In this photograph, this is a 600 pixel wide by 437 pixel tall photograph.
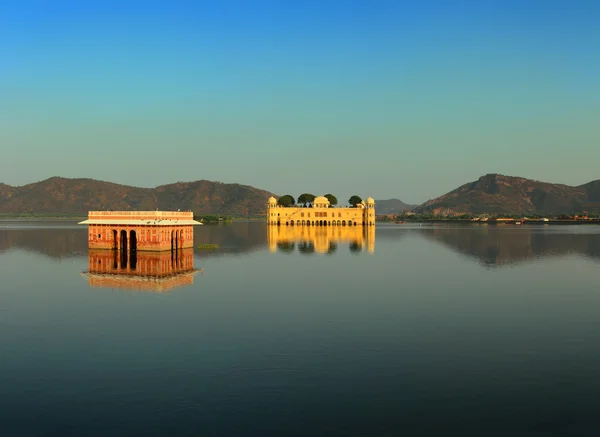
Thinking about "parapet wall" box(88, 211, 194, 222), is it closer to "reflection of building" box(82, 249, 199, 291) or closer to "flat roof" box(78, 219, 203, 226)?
"flat roof" box(78, 219, 203, 226)

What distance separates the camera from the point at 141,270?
175 ft

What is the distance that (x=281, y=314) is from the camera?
105 ft

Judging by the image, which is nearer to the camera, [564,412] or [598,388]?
[564,412]

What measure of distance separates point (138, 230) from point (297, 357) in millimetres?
54718

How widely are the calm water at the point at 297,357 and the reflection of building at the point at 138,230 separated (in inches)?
954

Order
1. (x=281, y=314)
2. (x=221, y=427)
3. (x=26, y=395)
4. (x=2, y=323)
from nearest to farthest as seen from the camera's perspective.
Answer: (x=221, y=427) → (x=26, y=395) → (x=2, y=323) → (x=281, y=314)

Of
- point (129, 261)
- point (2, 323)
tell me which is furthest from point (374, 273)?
point (2, 323)

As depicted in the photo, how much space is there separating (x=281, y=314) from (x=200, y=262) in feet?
110

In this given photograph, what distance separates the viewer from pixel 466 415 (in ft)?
53.1

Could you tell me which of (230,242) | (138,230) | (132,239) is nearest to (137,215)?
(138,230)

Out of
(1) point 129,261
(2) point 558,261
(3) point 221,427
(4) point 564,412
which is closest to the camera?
(3) point 221,427

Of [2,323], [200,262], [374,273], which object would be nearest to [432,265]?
[374,273]

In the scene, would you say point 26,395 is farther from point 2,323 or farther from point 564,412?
point 564,412

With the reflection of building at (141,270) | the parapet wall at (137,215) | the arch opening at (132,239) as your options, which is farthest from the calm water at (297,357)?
the arch opening at (132,239)
